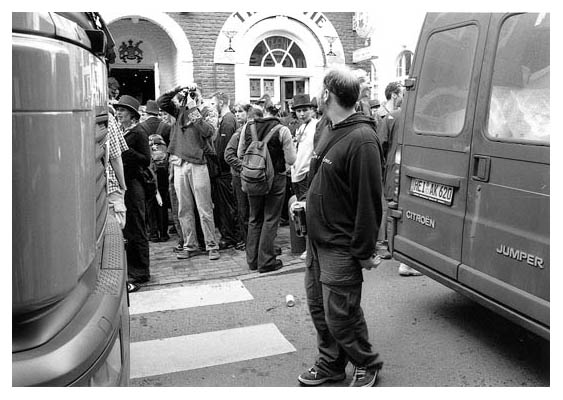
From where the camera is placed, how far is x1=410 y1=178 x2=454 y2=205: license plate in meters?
3.76

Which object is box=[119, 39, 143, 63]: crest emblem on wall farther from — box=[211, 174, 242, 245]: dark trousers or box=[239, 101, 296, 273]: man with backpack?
box=[239, 101, 296, 273]: man with backpack

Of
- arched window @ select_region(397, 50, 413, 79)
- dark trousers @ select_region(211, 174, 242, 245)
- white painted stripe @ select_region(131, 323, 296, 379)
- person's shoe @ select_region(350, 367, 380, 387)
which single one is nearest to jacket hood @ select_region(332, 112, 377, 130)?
person's shoe @ select_region(350, 367, 380, 387)

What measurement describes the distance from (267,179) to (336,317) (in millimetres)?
2450

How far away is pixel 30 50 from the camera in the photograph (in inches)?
54.5

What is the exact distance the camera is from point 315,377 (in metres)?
3.34

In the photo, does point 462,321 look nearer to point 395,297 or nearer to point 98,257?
point 395,297

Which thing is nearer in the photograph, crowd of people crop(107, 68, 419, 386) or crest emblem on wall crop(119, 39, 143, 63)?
crowd of people crop(107, 68, 419, 386)

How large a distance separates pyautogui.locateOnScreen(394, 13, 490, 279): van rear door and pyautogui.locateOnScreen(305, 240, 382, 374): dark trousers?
2.92 ft

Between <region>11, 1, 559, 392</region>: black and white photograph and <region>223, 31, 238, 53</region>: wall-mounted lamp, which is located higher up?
<region>223, 31, 238, 53</region>: wall-mounted lamp

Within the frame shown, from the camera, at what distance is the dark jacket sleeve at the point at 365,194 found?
296 cm

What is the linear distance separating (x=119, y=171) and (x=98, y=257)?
1.98 metres

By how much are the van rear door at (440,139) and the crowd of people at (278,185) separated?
1.13ft

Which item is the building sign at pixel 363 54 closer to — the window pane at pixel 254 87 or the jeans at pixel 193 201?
the window pane at pixel 254 87
